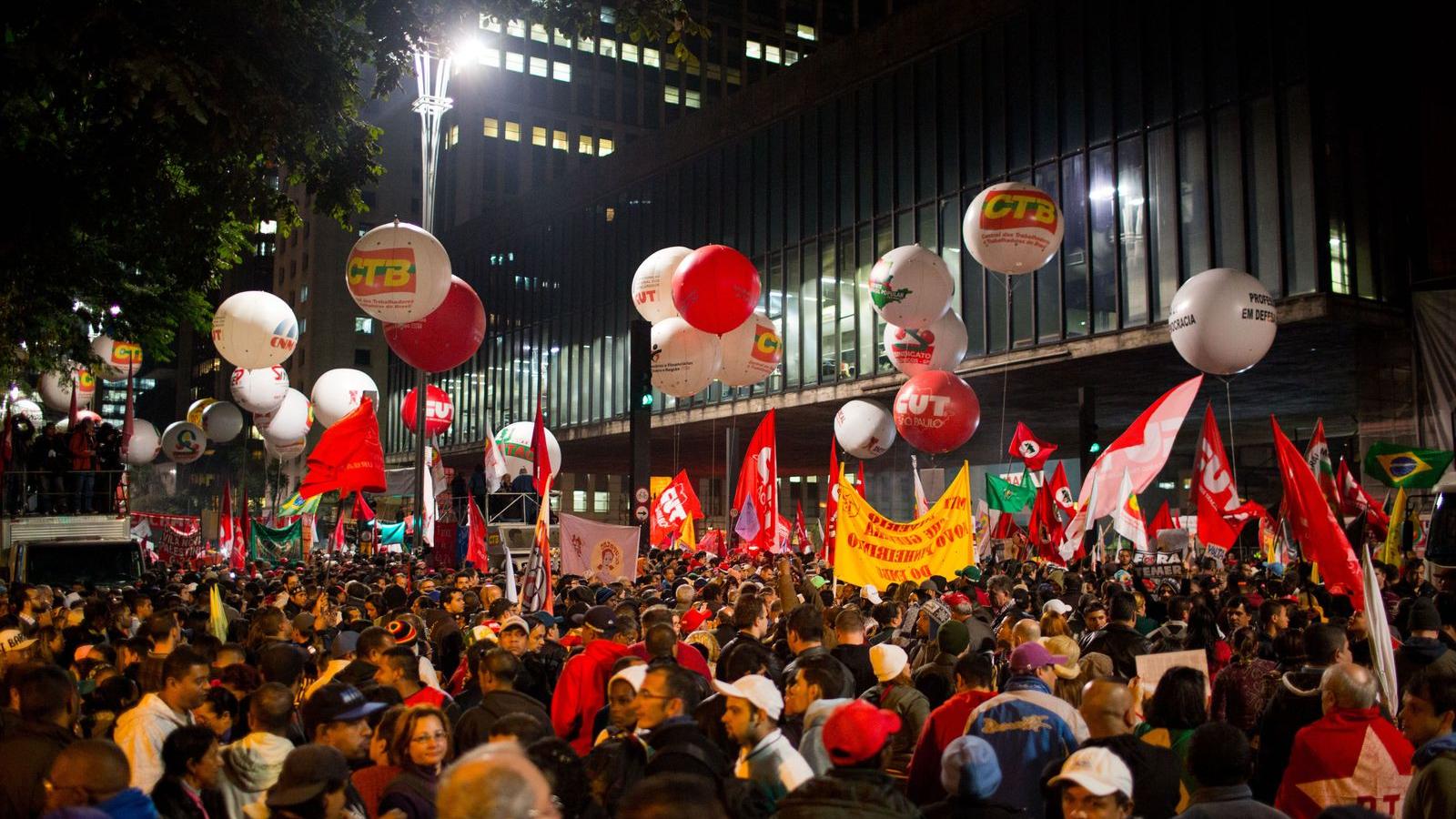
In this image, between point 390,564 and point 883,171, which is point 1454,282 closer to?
point 883,171

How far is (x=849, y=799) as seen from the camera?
426 cm

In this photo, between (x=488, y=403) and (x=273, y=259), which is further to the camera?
(x=273, y=259)

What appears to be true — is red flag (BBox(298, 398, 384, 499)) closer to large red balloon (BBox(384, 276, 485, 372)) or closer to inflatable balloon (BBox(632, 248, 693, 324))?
large red balloon (BBox(384, 276, 485, 372))

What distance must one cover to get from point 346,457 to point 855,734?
13033mm

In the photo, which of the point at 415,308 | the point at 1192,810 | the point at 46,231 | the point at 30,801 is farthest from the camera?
the point at 415,308

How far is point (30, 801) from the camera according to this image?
5223 mm

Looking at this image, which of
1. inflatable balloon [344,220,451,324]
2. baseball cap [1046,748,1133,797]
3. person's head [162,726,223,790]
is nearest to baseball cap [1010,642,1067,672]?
baseball cap [1046,748,1133,797]

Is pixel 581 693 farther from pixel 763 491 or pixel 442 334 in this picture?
pixel 763 491

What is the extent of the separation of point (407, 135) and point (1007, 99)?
78.1 meters

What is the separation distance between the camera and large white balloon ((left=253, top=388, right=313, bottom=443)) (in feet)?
89.7

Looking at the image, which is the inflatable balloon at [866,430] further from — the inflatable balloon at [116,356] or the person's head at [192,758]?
the person's head at [192,758]

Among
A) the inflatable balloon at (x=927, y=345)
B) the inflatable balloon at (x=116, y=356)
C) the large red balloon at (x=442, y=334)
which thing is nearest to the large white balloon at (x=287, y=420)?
A: the inflatable balloon at (x=116, y=356)

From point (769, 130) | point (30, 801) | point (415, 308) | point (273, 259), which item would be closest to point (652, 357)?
point (415, 308)

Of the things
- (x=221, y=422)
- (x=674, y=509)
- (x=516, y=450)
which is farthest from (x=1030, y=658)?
(x=221, y=422)
